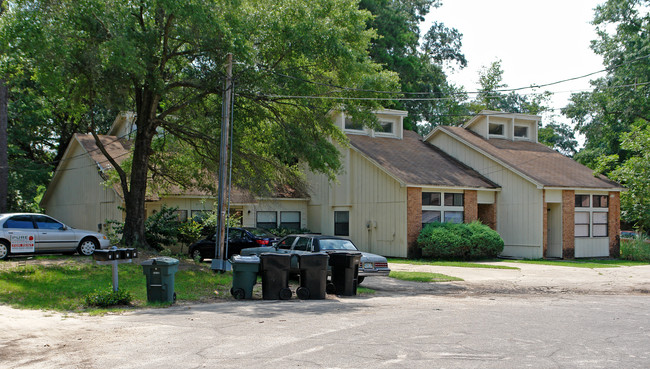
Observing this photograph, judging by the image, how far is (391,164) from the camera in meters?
29.3

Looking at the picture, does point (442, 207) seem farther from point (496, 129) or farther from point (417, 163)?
point (496, 129)

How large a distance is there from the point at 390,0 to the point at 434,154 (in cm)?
1752

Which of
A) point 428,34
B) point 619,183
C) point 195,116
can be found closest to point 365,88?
point 195,116

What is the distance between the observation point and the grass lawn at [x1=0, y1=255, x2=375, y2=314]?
43.1 feet

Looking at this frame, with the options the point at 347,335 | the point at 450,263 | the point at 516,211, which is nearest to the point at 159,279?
the point at 347,335

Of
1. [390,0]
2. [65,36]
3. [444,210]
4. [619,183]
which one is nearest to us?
[65,36]

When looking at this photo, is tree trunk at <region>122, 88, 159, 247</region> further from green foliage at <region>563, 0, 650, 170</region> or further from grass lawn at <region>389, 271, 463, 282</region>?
green foliage at <region>563, 0, 650, 170</region>

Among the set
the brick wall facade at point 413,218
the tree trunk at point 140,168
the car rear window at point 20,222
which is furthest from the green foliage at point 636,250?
the car rear window at point 20,222

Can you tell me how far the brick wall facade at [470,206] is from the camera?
29.2 meters

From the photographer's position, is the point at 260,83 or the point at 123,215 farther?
the point at 123,215

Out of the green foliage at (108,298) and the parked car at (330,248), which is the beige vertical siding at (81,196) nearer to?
the parked car at (330,248)

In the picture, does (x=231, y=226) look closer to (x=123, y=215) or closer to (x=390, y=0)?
(x=123, y=215)

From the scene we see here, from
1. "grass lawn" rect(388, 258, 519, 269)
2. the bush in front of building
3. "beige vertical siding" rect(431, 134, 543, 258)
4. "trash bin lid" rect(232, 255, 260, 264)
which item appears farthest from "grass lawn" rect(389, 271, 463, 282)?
"beige vertical siding" rect(431, 134, 543, 258)

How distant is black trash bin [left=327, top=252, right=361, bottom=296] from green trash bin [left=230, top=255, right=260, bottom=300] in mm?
2246
